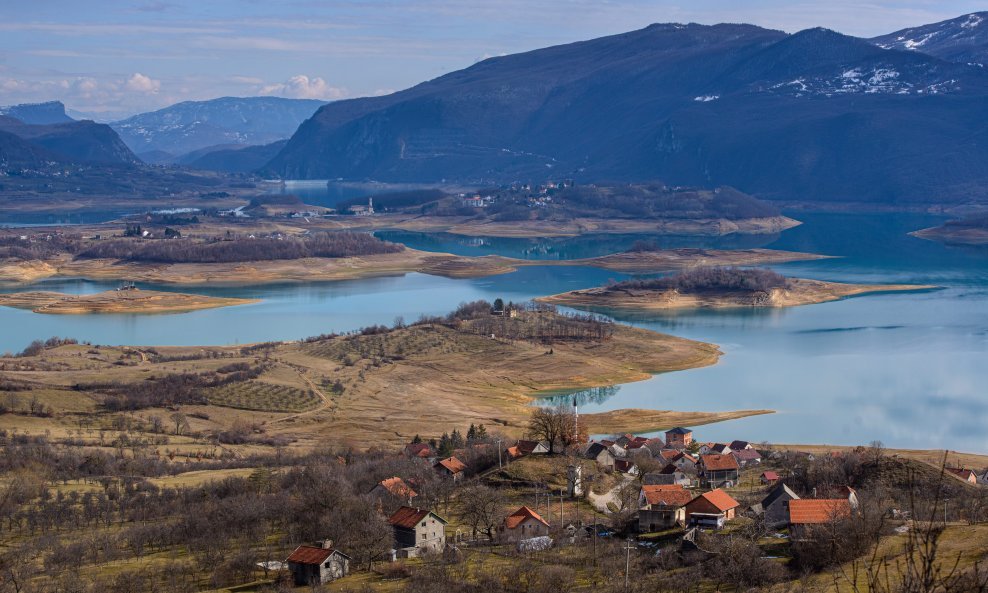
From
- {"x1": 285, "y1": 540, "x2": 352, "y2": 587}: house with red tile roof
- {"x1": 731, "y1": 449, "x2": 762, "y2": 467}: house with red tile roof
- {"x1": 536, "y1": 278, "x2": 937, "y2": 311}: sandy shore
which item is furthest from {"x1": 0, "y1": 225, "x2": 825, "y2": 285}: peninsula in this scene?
{"x1": 285, "y1": 540, "x2": 352, "y2": 587}: house with red tile roof

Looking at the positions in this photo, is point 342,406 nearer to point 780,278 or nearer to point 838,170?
point 780,278

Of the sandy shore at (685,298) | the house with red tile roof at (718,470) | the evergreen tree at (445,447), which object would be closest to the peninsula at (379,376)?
the evergreen tree at (445,447)

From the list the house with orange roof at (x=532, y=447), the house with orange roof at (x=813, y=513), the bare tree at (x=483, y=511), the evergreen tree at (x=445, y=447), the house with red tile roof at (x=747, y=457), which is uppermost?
the house with orange roof at (x=813, y=513)

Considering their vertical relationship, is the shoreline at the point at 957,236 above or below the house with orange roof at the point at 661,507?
below

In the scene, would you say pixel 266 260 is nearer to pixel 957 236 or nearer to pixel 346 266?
pixel 346 266

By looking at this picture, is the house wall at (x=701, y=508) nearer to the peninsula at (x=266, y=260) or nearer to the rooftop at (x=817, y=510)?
the rooftop at (x=817, y=510)

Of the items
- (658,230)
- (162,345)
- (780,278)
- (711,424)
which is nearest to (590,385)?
(711,424)
